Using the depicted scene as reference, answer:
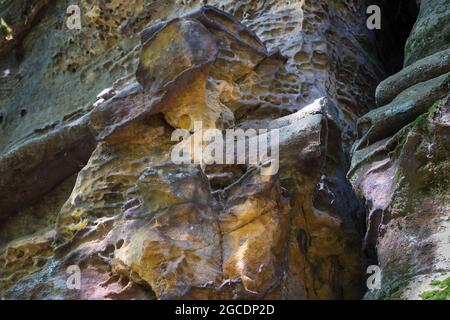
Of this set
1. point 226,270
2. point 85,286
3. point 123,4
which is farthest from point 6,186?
point 226,270

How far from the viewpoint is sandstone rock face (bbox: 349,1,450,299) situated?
3844 millimetres

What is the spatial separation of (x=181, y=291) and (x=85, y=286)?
2.15ft

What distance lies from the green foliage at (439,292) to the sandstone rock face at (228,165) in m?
0.06

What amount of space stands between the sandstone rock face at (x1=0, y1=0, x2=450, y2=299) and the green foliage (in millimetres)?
61

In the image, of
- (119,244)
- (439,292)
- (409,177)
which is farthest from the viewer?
(119,244)

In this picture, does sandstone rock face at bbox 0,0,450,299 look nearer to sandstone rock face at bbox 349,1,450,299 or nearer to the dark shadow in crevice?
sandstone rock face at bbox 349,1,450,299

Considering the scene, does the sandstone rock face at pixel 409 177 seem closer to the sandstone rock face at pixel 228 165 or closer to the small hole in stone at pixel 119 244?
the sandstone rock face at pixel 228 165

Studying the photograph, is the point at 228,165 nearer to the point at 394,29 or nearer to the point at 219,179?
the point at 219,179

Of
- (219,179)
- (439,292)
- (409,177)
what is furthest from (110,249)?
(439,292)

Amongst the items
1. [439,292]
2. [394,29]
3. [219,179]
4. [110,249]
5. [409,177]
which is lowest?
[439,292]

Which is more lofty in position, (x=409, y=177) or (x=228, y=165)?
(x=228, y=165)

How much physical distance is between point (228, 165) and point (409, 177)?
0.94 m

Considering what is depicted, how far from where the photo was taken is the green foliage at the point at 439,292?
3.60 metres

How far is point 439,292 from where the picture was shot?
363cm
